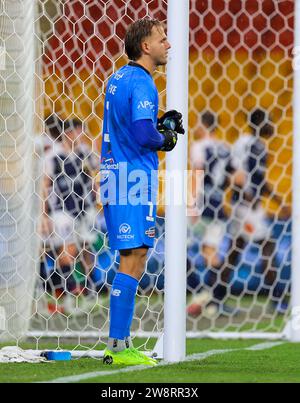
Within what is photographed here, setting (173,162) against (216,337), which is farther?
(216,337)

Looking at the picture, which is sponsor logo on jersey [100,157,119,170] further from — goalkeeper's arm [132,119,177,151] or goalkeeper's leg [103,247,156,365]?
goalkeeper's leg [103,247,156,365]

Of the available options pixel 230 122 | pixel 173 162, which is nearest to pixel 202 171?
pixel 230 122

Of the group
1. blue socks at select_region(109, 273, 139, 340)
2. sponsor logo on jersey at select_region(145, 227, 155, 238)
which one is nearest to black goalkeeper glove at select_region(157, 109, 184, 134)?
sponsor logo on jersey at select_region(145, 227, 155, 238)

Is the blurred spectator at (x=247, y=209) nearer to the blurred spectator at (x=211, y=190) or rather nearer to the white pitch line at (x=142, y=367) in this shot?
the blurred spectator at (x=211, y=190)

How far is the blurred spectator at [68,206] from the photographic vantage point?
7664 millimetres

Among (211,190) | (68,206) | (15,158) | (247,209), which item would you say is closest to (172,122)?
(15,158)

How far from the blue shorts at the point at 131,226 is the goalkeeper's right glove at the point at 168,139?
0.25 metres

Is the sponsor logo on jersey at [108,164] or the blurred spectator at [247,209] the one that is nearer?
the sponsor logo on jersey at [108,164]

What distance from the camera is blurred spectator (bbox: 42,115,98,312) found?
7.66 m

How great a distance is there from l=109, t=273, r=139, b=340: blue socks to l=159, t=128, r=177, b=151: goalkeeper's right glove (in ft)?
1.83

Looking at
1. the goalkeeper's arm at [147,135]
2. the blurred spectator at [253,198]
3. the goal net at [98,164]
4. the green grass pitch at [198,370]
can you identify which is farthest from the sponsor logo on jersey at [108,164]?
the blurred spectator at [253,198]
